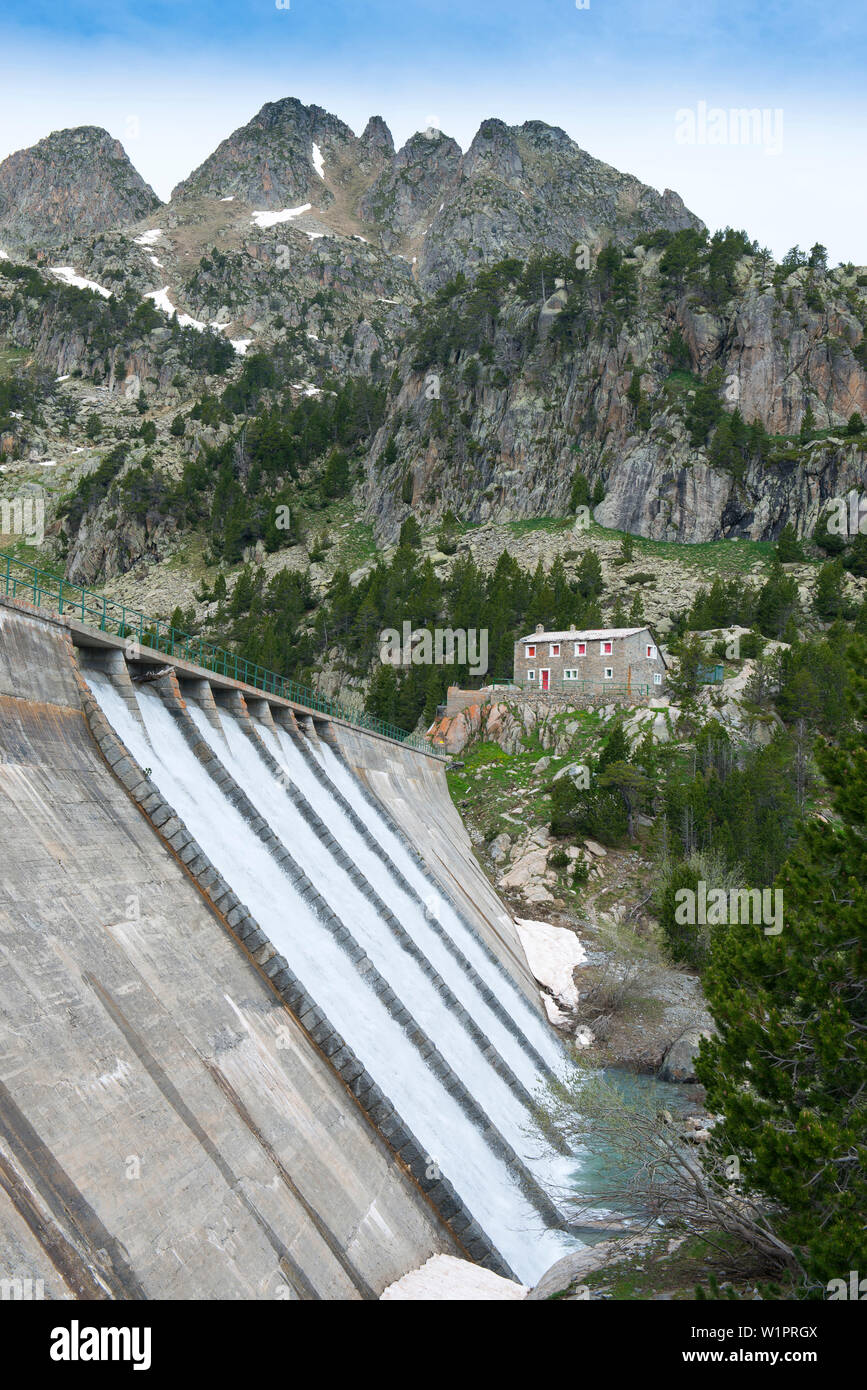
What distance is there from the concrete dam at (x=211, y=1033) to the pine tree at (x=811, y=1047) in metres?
6.04

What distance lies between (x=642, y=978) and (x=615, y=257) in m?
107

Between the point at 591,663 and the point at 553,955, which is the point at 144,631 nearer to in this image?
the point at 553,955

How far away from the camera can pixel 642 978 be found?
36.1 metres

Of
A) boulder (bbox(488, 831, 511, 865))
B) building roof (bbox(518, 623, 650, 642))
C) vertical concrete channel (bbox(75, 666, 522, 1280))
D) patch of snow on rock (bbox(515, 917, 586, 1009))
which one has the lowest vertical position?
patch of snow on rock (bbox(515, 917, 586, 1009))

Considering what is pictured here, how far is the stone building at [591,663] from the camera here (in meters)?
63.2

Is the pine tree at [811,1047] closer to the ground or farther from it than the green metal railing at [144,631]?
closer to the ground

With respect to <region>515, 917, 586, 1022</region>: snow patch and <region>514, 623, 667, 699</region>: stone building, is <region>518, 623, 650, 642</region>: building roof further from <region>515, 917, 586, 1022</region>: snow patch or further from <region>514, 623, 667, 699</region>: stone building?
<region>515, 917, 586, 1022</region>: snow patch

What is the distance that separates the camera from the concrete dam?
399 inches

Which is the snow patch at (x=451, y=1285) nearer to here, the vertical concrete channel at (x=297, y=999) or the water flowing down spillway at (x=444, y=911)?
the vertical concrete channel at (x=297, y=999)

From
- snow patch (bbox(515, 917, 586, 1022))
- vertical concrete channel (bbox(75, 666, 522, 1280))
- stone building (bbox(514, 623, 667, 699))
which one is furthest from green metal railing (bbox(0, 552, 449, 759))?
snow patch (bbox(515, 917, 586, 1022))

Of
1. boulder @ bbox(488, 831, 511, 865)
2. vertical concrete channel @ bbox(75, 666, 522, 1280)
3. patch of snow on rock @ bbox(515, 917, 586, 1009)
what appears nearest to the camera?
vertical concrete channel @ bbox(75, 666, 522, 1280)

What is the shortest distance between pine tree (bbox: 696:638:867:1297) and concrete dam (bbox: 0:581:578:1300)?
19.8 feet

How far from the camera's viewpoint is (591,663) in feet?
209

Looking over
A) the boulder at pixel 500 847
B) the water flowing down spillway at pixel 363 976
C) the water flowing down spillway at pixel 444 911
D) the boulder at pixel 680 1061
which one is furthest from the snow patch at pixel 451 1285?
the boulder at pixel 500 847
